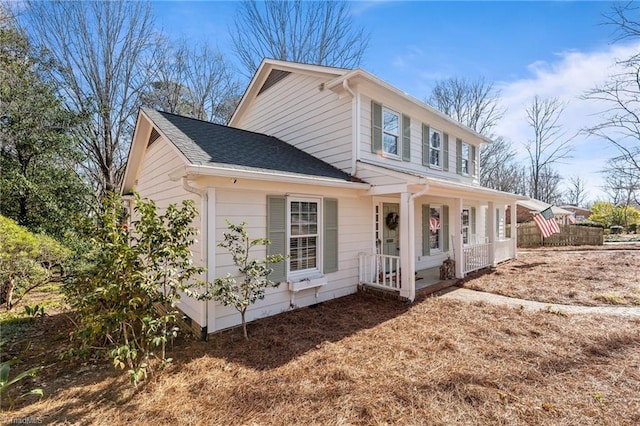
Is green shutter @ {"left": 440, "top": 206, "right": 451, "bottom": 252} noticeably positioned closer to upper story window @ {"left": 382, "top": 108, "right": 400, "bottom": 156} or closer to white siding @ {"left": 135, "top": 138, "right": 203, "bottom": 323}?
upper story window @ {"left": 382, "top": 108, "right": 400, "bottom": 156}

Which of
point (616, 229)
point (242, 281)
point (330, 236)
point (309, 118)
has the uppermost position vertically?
point (309, 118)

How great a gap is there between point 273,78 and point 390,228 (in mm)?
6077

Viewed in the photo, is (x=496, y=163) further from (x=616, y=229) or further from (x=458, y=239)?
(x=458, y=239)

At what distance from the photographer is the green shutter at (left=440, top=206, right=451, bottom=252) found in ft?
34.2

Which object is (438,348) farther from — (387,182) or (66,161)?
(66,161)

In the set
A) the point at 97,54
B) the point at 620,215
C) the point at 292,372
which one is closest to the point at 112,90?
the point at 97,54

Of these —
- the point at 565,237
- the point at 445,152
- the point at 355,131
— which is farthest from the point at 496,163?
the point at 355,131

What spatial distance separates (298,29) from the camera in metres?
15.0

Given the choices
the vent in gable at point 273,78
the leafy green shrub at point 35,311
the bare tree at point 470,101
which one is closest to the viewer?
the leafy green shrub at point 35,311

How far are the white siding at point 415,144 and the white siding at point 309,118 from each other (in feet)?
1.22

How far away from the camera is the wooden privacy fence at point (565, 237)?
54.0ft

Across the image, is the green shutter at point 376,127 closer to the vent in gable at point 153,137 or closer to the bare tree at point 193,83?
the vent in gable at point 153,137

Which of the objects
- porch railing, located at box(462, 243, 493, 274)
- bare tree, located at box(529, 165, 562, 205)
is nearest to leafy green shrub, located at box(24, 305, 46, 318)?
porch railing, located at box(462, 243, 493, 274)

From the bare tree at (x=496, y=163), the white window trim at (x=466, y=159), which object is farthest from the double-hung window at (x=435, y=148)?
the bare tree at (x=496, y=163)
